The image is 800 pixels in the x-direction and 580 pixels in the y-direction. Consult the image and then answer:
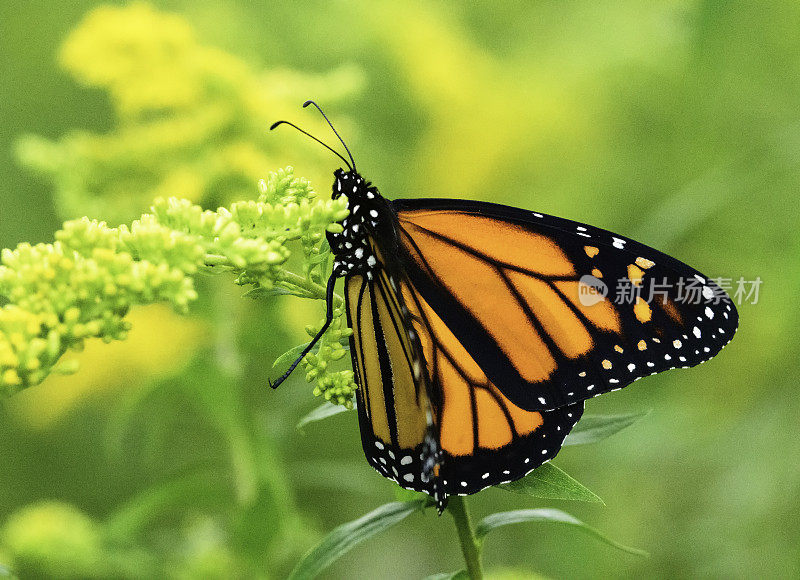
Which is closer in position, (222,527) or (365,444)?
(365,444)

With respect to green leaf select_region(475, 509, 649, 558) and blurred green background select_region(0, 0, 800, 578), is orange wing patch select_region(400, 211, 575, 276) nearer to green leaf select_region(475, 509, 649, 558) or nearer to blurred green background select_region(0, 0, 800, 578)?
green leaf select_region(475, 509, 649, 558)

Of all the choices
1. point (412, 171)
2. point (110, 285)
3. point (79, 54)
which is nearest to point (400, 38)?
point (412, 171)

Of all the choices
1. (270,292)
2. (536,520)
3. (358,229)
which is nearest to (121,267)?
(270,292)

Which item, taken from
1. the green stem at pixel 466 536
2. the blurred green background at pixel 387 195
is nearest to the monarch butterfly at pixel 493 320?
the green stem at pixel 466 536

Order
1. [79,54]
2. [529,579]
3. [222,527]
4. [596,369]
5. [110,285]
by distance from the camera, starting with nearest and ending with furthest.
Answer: [110,285]
[596,369]
[529,579]
[79,54]
[222,527]

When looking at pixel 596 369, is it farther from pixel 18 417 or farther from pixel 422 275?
pixel 18 417

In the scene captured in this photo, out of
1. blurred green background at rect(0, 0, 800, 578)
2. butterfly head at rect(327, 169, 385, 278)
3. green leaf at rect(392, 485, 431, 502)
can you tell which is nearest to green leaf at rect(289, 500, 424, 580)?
green leaf at rect(392, 485, 431, 502)

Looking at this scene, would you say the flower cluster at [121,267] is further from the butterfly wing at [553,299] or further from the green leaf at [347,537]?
the butterfly wing at [553,299]
